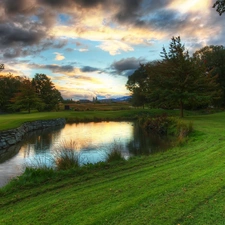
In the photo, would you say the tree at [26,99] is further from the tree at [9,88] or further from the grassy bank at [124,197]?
the grassy bank at [124,197]

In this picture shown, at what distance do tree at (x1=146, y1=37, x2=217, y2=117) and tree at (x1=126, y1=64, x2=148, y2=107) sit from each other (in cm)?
2334

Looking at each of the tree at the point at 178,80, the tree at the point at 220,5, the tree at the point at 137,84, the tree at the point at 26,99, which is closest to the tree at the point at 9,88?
the tree at the point at 26,99

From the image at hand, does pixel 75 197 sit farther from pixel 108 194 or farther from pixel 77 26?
pixel 77 26

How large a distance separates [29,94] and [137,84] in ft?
86.6

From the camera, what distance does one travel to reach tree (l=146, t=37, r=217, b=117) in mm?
25328

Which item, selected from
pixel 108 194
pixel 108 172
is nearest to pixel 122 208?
pixel 108 194

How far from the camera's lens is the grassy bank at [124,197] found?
11.8 feet

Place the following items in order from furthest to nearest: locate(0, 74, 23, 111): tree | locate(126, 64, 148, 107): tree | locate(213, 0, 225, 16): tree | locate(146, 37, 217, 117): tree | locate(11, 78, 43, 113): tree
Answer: locate(126, 64, 148, 107): tree, locate(0, 74, 23, 111): tree, locate(11, 78, 43, 113): tree, locate(146, 37, 217, 117): tree, locate(213, 0, 225, 16): tree

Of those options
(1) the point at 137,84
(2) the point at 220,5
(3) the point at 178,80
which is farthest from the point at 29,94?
(2) the point at 220,5

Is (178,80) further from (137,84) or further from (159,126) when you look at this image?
(137,84)

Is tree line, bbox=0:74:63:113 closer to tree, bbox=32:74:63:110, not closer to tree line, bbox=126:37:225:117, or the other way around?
tree, bbox=32:74:63:110

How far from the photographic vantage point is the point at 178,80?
26.5 meters

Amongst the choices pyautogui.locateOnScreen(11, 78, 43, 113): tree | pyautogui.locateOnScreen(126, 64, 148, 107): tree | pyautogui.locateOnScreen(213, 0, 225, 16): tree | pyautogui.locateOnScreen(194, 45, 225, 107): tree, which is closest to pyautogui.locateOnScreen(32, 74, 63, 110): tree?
pyautogui.locateOnScreen(11, 78, 43, 113): tree

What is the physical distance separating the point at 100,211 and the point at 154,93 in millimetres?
22953
